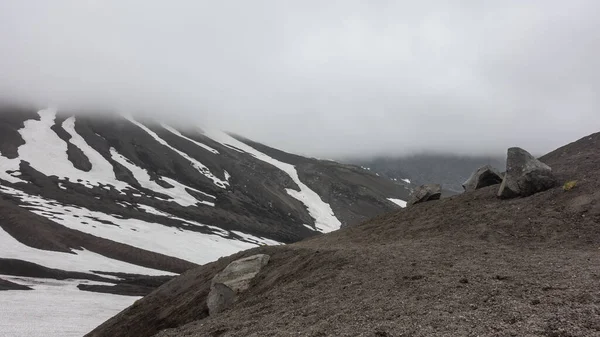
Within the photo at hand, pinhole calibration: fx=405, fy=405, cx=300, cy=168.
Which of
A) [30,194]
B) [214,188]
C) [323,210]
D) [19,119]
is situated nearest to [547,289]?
[30,194]

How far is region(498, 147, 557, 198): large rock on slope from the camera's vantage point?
77.6 feet

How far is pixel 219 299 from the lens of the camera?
77.3ft

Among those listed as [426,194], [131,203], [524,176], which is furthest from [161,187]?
[524,176]

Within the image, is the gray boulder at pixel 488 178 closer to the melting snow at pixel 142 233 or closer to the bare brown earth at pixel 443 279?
the bare brown earth at pixel 443 279

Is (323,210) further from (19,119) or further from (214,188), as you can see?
(19,119)

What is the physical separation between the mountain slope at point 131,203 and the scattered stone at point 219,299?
26.8 m

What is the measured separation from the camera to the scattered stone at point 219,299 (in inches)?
898

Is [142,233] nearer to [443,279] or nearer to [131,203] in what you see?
[131,203]

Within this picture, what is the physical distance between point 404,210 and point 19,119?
17044cm

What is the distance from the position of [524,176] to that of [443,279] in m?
12.5

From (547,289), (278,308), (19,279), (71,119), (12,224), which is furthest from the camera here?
(71,119)

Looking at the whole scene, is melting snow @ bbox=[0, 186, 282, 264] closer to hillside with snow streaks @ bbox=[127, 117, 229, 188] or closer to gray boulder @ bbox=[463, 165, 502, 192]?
hillside with snow streaks @ bbox=[127, 117, 229, 188]

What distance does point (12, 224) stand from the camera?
75.9 meters

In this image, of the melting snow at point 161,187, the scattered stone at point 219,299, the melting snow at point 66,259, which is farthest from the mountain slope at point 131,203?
the scattered stone at point 219,299
